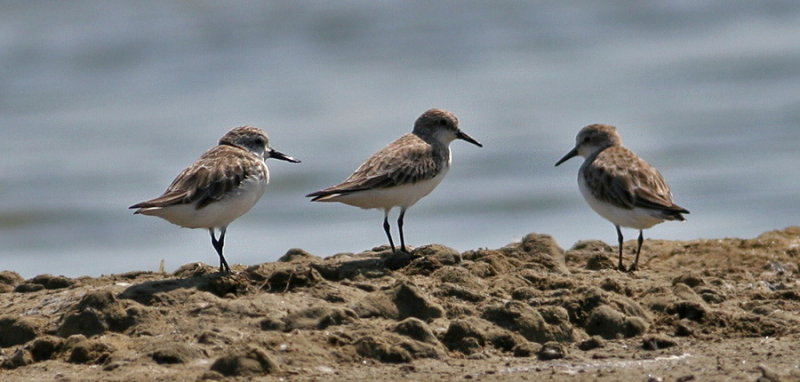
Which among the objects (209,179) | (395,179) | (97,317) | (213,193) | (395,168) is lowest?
(97,317)

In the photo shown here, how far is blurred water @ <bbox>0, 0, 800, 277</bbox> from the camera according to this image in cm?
1538

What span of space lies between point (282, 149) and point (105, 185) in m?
2.49

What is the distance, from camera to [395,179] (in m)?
10.1

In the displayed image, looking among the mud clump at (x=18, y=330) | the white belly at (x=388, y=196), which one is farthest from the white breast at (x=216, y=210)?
the mud clump at (x=18, y=330)

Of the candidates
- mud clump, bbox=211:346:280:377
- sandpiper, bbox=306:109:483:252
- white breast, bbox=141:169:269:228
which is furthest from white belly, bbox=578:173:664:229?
mud clump, bbox=211:346:280:377

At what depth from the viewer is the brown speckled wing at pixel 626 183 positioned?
10328 mm

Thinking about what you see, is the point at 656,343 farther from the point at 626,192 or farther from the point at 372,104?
the point at 372,104

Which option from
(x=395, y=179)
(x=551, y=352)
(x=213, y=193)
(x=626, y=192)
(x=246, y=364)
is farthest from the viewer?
(x=626, y=192)

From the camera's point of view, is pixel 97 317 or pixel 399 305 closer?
pixel 97 317

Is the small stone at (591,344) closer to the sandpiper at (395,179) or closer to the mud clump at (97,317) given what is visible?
the sandpiper at (395,179)

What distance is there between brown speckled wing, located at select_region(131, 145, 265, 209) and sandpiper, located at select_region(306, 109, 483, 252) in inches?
22.8

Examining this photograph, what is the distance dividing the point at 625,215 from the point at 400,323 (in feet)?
11.8

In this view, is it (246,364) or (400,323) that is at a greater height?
(400,323)

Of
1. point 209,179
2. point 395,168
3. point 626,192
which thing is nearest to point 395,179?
point 395,168
